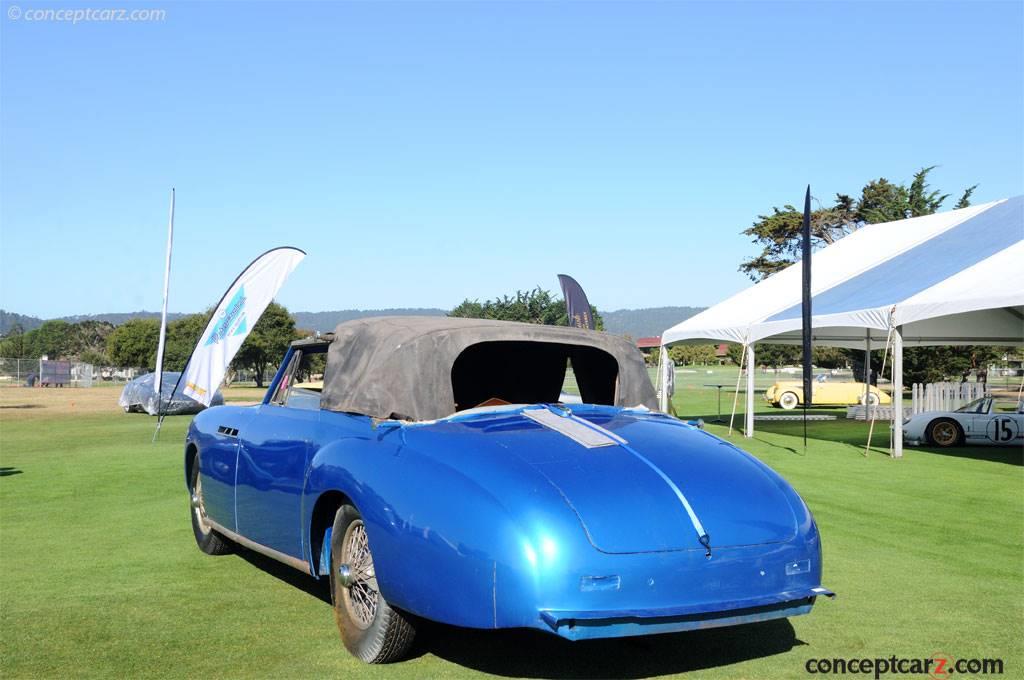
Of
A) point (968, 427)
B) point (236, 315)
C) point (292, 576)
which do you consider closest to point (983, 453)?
point (968, 427)

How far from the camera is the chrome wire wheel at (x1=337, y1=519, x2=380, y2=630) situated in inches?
177

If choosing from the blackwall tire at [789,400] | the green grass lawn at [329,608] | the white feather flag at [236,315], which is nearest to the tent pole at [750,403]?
the green grass lawn at [329,608]

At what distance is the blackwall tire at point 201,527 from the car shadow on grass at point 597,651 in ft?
8.55

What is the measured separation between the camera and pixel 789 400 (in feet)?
124

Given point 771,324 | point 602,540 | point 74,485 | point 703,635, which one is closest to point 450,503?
point 602,540

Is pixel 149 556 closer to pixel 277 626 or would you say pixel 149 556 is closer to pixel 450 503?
pixel 277 626

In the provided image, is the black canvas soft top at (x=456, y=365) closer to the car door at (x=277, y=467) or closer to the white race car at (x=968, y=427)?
the car door at (x=277, y=467)

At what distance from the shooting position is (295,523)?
16.9 feet

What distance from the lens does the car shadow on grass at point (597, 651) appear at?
4410mm

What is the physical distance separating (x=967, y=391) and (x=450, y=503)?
23.1 metres

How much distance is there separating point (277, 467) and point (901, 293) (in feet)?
47.5

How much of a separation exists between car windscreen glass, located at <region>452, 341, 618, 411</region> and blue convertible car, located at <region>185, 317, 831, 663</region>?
26 cm

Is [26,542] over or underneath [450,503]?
underneath

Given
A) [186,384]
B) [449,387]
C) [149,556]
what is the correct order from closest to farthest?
[449,387] → [149,556] → [186,384]
